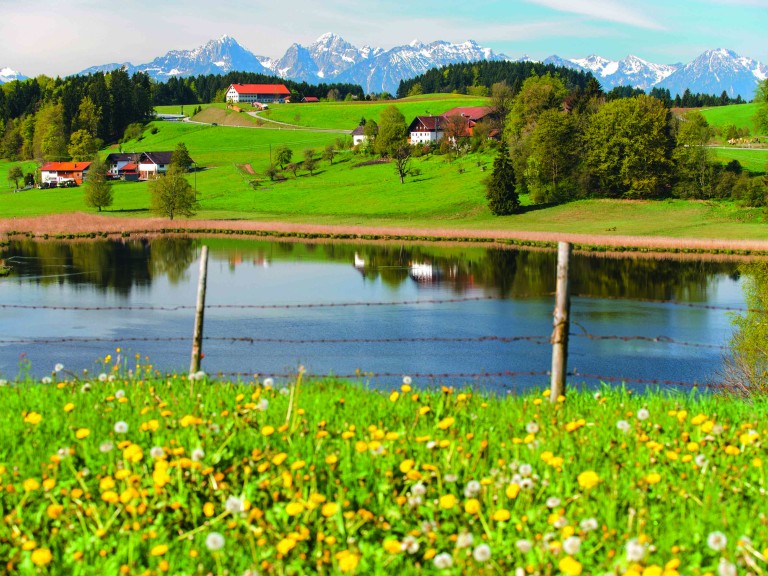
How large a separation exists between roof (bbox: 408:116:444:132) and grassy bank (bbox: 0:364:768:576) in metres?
141

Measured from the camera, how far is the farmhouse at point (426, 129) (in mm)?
145375

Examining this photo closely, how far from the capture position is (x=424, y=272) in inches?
1773

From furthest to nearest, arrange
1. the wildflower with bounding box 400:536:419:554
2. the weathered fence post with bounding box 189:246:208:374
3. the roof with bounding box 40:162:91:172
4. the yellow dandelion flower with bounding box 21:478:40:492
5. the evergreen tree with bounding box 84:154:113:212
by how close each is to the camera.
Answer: the roof with bounding box 40:162:91:172, the evergreen tree with bounding box 84:154:113:212, the weathered fence post with bounding box 189:246:208:374, the yellow dandelion flower with bounding box 21:478:40:492, the wildflower with bounding box 400:536:419:554

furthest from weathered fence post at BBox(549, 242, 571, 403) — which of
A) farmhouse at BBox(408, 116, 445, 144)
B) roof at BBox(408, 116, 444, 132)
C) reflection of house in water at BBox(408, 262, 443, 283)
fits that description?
roof at BBox(408, 116, 444, 132)

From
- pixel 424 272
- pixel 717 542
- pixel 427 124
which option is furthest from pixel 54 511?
pixel 427 124

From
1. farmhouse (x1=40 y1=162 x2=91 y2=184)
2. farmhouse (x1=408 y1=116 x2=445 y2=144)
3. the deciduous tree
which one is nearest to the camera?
the deciduous tree

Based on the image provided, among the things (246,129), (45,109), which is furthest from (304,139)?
(45,109)

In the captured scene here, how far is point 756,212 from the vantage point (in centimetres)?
7038

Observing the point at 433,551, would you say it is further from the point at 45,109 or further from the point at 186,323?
the point at 45,109

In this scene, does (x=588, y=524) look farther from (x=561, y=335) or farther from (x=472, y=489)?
(x=561, y=335)

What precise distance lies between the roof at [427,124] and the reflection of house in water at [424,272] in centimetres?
10011

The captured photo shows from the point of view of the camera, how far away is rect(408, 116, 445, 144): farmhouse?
14538 centimetres

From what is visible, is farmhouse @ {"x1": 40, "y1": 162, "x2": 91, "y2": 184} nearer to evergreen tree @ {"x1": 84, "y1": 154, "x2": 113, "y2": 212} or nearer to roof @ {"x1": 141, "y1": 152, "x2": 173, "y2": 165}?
roof @ {"x1": 141, "y1": 152, "x2": 173, "y2": 165}

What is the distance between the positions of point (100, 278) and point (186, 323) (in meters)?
14.7
